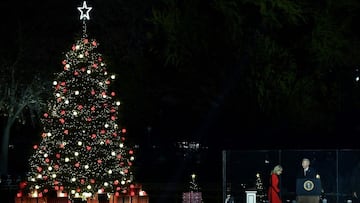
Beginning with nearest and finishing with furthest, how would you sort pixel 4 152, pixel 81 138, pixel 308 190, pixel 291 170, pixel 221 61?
1. pixel 308 190
2. pixel 81 138
3. pixel 221 61
4. pixel 291 170
5. pixel 4 152

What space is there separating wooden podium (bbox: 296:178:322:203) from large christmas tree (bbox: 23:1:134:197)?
15.2ft

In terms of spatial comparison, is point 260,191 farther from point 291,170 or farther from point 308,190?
point 308,190

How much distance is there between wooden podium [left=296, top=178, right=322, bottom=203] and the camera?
79.8 feet

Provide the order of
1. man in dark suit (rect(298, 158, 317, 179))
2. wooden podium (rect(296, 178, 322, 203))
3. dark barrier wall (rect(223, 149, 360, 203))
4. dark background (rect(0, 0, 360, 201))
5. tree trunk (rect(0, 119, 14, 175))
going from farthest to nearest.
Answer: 1. tree trunk (rect(0, 119, 14, 175))
2. dark barrier wall (rect(223, 149, 360, 203))
3. man in dark suit (rect(298, 158, 317, 179))
4. wooden podium (rect(296, 178, 322, 203))
5. dark background (rect(0, 0, 360, 201))

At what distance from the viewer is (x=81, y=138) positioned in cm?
2467

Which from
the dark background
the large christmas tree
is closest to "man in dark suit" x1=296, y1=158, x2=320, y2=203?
the dark background

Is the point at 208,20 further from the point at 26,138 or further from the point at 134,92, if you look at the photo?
the point at 26,138

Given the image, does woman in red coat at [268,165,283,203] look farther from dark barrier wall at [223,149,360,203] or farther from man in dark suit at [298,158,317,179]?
dark barrier wall at [223,149,360,203]

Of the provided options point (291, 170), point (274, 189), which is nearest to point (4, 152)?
point (291, 170)

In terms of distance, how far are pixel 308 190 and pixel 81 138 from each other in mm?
6149

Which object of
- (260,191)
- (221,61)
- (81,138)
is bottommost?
(260,191)

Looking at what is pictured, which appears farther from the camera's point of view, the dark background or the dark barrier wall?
the dark barrier wall

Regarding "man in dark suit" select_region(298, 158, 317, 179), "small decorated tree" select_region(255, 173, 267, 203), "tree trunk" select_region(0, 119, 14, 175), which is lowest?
"small decorated tree" select_region(255, 173, 267, 203)

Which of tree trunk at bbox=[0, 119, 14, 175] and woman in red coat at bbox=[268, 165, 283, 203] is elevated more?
tree trunk at bbox=[0, 119, 14, 175]
